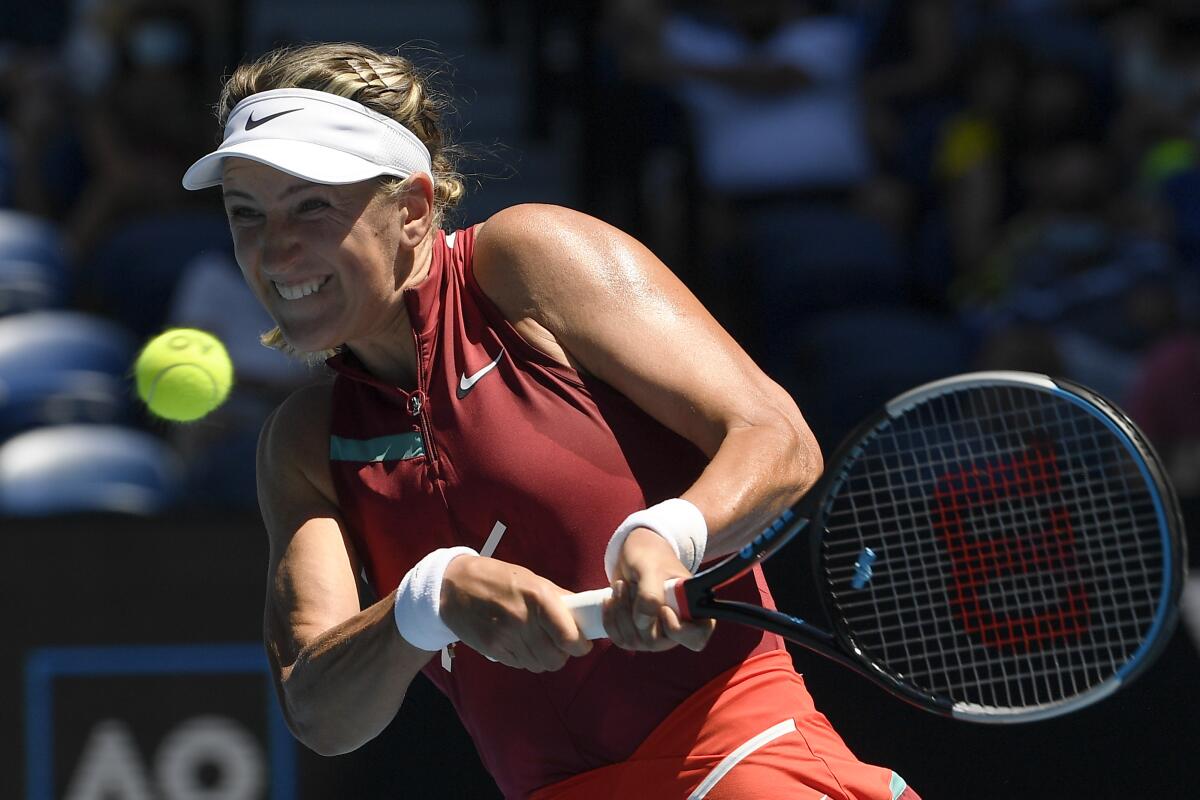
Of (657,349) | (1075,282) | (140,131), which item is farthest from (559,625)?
(140,131)

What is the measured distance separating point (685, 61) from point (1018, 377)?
4.45 metres

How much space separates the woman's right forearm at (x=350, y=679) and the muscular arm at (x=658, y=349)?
0.43m

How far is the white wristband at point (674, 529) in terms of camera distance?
221cm

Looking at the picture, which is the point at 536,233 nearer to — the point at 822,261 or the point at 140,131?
the point at 822,261

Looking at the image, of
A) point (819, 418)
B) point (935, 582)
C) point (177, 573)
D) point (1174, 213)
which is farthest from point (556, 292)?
point (1174, 213)

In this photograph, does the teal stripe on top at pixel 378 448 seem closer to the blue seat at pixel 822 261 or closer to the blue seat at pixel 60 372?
the blue seat at pixel 60 372

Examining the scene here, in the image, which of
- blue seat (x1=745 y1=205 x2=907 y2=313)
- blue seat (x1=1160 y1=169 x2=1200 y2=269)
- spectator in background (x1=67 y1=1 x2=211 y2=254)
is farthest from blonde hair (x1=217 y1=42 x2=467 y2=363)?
blue seat (x1=1160 y1=169 x2=1200 y2=269)

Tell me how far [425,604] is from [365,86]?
779 mm

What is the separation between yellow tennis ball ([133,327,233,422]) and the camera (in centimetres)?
287

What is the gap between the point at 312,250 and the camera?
2443mm

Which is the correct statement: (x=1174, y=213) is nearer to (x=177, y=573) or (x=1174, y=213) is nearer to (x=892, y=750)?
(x=892, y=750)

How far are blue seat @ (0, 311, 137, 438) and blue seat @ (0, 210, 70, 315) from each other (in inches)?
6.3

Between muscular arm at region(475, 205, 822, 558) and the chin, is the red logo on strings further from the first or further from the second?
the chin

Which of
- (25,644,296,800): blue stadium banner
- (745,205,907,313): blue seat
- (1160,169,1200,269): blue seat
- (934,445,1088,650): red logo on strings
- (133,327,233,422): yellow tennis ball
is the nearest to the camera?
(934,445,1088,650): red logo on strings
